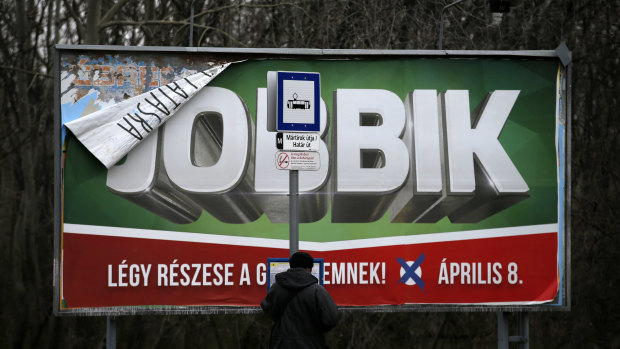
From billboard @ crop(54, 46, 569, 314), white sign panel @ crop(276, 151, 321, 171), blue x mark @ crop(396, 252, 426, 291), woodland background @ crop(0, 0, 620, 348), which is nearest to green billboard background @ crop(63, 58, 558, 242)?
billboard @ crop(54, 46, 569, 314)

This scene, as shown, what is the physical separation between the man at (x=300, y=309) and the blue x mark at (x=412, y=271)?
2279 mm

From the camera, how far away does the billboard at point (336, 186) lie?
8500 millimetres

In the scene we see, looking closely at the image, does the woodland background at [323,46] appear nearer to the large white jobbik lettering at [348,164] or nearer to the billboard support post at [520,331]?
the large white jobbik lettering at [348,164]

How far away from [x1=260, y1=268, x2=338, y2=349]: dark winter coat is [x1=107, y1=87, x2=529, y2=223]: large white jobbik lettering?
2090 millimetres

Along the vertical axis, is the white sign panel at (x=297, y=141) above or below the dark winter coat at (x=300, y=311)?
above

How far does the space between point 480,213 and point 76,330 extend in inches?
398

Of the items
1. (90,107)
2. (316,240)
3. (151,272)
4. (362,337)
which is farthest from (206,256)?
(362,337)

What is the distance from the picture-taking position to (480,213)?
8898mm

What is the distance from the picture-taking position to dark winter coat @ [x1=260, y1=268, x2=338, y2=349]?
21.4 feet

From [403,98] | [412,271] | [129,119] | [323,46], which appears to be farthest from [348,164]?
[323,46]

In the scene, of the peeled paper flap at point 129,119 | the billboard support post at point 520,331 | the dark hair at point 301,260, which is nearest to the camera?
the dark hair at point 301,260

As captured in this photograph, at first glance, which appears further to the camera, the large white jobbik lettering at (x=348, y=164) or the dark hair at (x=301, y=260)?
the large white jobbik lettering at (x=348, y=164)

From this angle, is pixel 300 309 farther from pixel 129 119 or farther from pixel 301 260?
pixel 129 119

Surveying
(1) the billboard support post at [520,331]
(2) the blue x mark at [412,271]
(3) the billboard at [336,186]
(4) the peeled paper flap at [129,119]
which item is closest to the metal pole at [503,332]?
(1) the billboard support post at [520,331]
